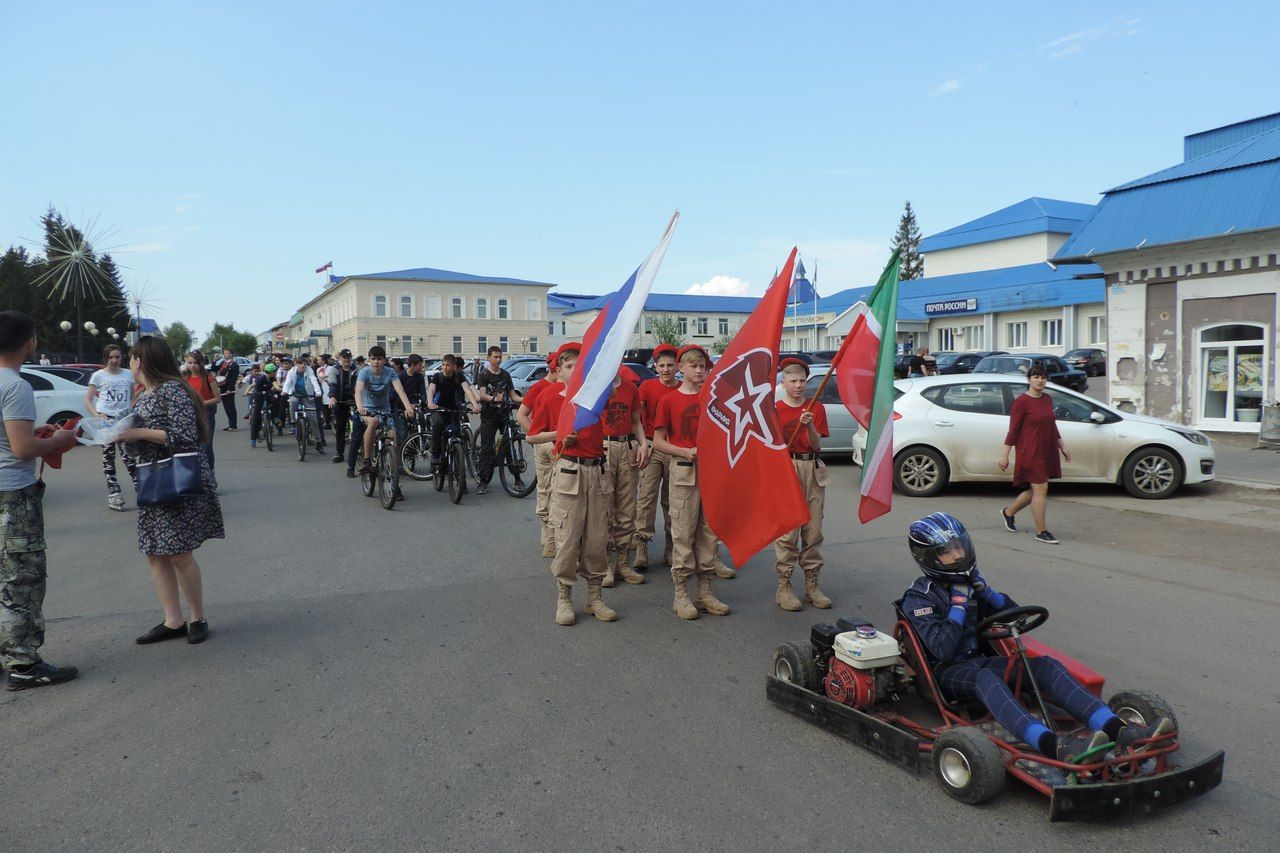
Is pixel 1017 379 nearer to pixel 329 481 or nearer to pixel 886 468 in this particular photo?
pixel 886 468

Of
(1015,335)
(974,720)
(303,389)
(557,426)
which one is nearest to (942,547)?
(974,720)

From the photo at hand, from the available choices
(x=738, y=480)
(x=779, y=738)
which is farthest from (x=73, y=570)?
(x=779, y=738)

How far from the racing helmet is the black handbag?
4102 mm

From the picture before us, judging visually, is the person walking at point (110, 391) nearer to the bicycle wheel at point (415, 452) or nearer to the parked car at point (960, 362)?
the bicycle wheel at point (415, 452)

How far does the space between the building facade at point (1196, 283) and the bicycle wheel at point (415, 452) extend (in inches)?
593

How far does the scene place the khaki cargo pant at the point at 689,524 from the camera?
5.96m

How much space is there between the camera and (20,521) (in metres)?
4.52

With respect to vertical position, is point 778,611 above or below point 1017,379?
below

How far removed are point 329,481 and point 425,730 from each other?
29.9 ft

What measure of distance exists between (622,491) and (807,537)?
5.06 ft

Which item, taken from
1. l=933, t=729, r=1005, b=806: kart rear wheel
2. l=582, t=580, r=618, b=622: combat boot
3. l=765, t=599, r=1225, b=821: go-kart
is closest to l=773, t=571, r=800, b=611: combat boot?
l=582, t=580, r=618, b=622: combat boot

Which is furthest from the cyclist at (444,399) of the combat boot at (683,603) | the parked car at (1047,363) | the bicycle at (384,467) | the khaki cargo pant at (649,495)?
the parked car at (1047,363)

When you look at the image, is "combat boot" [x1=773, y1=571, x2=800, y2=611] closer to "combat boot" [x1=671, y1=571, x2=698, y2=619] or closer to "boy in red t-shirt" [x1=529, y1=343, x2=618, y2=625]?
"combat boot" [x1=671, y1=571, x2=698, y2=619]

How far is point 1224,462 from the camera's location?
13.1 metres
